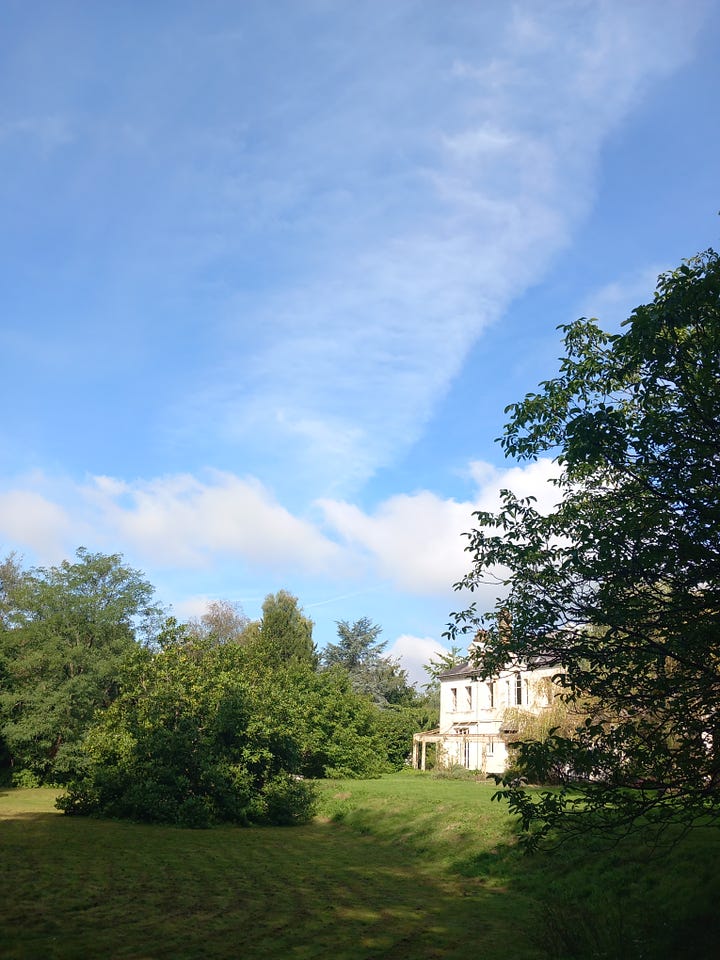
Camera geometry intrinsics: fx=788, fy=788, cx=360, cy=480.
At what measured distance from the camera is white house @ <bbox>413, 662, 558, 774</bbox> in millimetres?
45594

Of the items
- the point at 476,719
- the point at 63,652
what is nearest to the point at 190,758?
the point at 63,652

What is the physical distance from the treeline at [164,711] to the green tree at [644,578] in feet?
63.1

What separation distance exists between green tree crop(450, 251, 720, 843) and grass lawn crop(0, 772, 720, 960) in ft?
10.8

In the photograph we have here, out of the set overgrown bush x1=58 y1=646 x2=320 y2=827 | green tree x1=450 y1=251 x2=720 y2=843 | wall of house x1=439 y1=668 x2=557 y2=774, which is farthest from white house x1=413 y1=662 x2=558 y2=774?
green tree x1=450 y1=251 x2=720 y2=843

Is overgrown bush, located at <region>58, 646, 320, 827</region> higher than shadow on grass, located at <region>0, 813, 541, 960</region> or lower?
higher

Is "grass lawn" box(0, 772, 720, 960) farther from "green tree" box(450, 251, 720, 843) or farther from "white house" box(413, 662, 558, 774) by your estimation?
"white house" box(413, 662, 558, 774)

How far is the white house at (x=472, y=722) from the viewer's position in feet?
150

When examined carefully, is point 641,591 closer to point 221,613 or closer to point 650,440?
point 650,440

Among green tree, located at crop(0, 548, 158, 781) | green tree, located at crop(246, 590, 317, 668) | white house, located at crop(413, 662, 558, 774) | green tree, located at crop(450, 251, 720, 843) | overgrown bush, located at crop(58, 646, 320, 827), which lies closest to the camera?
green tree, located at crop(450, 251, 720, 843)

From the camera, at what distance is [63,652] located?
42.7 metres

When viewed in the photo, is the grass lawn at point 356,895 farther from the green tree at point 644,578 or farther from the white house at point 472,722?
the white house at point 472,722

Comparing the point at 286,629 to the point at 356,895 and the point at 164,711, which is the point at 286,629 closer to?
Answer: the point at 164,711

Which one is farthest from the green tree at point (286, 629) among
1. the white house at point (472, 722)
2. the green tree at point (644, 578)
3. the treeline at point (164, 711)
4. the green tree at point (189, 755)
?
the green tree at point (644, 578)

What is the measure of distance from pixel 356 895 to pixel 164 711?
14.0 meters
